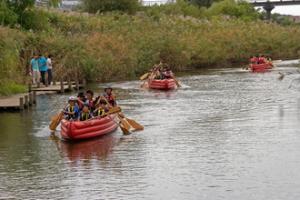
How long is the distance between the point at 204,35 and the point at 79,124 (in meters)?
46.7

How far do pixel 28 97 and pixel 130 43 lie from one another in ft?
73.8

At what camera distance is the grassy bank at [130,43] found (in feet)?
137

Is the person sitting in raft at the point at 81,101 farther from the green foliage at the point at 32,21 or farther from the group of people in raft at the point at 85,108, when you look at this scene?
A: the green foliage at the point at 32,21

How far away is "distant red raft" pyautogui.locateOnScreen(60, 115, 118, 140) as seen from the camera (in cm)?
2172

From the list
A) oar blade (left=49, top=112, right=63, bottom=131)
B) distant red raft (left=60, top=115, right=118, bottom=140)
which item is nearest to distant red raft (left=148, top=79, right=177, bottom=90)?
oar blade (left=49, top=112, right=63, bottom=131)

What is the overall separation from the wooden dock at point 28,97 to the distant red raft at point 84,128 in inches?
287

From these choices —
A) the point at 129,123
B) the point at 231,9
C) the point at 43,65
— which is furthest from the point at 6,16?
the point at 231,9

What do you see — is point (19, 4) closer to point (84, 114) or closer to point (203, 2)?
point (84, 114)

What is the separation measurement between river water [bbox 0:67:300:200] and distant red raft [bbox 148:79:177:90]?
22.1 ft

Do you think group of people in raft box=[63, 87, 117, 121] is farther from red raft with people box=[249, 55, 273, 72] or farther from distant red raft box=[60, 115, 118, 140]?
red raft with people box=[249, 55, 273, 72]

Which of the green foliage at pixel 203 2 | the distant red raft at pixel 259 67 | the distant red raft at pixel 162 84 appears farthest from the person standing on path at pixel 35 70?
the green foliage at pixel 203 2

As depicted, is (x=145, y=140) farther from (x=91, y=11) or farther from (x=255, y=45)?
(x=91, y=11)

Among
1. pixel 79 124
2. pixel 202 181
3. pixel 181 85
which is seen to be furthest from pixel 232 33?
pixel 202 181

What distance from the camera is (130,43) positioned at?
52.8 metres
